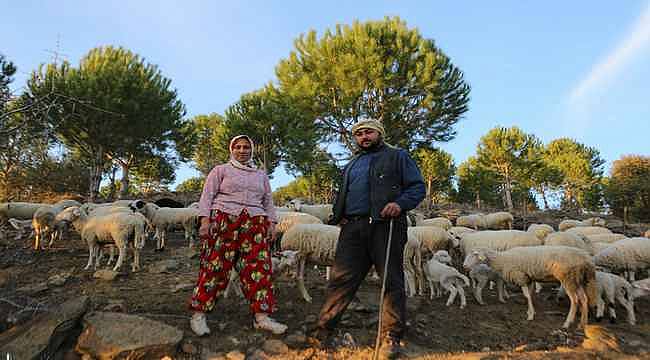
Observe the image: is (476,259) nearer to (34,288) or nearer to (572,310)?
(572,310)

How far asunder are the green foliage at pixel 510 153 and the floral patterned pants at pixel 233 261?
3442 centimetres

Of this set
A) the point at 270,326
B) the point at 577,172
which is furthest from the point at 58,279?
the point at 577,172

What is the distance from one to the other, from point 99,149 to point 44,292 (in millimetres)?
18574

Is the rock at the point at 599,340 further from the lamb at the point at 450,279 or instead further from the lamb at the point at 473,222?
the lamb at the point at 473,222

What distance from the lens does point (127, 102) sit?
19734 mm

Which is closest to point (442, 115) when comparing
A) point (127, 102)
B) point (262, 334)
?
point (127, 102)

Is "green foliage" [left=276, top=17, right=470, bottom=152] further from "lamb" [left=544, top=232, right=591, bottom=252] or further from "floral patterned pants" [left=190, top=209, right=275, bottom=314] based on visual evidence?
"floral patterned pants" [left=190, top=209, right=275, bottom=314]

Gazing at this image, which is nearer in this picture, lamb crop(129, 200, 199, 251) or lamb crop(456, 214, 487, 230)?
lamb crop(129, 200, 199, 251)

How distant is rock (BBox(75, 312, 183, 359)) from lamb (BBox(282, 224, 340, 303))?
2.37 m

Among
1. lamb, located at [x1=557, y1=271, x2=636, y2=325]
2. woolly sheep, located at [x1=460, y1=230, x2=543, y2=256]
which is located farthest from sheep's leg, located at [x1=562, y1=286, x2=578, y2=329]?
woolly sheep, located at [x1=460, y1=230, x2=543, y2=256]

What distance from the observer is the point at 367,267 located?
3.84 metres

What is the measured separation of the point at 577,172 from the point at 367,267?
4667cm

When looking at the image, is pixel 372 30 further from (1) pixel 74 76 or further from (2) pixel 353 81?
(1) pixel 74 76

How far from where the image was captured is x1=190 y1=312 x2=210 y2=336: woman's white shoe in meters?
3.82
